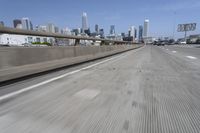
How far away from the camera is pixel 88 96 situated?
11.1 feet

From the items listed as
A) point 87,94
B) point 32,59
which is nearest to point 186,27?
point 32,59

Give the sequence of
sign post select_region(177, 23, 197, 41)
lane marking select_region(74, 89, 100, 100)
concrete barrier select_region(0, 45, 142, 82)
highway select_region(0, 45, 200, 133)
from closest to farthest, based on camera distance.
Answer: highway select_region(0, 45, 200, 133) < lane marking select_region(74, 89, 100, 100) < concrete barrier select_region(0, 45, 142, 82) < sign post select_region(177, 23, 197, 41)

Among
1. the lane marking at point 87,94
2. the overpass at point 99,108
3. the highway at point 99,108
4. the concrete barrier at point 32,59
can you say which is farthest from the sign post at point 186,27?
the lane marking at point 87,94

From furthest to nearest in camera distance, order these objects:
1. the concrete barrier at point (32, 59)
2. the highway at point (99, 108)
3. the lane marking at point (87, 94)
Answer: the concrete barrier at point (32, 59) → the lane marking at point (87, 94) → the highway at point (99, 108)

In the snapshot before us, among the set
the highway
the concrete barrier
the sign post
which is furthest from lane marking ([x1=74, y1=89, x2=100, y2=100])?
the sign post

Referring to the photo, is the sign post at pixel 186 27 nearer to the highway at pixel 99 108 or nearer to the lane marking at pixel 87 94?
the highway at pixel 99 108

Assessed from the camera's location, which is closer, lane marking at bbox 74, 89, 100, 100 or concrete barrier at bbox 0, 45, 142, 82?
lane marking at bbox 74, 89, 100, 100

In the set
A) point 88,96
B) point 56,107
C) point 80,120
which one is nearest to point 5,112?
point 56,107

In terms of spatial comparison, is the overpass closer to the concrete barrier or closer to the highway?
the highway

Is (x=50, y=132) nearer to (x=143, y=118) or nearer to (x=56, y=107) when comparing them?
(x=56, y=107)

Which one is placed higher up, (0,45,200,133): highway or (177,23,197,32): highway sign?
(177,23,197,32): highway sign

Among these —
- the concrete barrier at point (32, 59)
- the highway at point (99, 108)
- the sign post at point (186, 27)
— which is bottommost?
the highway at point (99, 108)

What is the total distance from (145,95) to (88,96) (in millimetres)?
1295

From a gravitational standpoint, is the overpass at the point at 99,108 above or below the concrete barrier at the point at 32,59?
below
